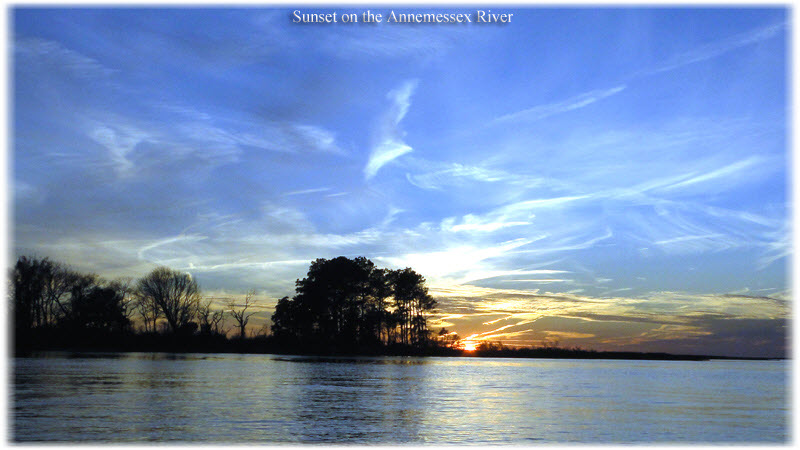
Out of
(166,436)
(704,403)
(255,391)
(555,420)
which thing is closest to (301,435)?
(166,436)

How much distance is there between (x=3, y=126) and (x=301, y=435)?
12245 mm

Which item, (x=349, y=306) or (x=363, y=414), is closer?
(x=363, y=414)

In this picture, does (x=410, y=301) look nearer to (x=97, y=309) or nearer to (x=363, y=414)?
(x=97, y=309)

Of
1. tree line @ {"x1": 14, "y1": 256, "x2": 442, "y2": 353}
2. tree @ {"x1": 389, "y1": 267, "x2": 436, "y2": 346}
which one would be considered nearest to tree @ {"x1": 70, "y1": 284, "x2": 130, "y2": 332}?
tree line @ {"x1": 14, "y1": 256, "x2": 442, "y2": 353}

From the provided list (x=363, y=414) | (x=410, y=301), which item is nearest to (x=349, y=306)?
(x=410, y=301)

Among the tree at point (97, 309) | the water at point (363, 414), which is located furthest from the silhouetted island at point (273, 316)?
the water at point (363, 414)

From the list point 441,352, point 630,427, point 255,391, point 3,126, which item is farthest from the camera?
point 441,352

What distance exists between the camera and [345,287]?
10156cm

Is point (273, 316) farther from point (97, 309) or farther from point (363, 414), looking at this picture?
point (363, 414)

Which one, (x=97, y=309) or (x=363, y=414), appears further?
(x=97, y=309)

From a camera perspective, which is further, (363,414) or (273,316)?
(273,316)

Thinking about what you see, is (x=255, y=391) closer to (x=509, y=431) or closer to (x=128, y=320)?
(x=509, y=431)

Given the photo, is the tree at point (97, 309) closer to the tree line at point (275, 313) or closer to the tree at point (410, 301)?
the tree line at point (275, 313)

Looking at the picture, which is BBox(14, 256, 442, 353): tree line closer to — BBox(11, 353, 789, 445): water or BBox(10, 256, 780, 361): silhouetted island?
BBox(10, 256, 780, 361): silhouetted island
